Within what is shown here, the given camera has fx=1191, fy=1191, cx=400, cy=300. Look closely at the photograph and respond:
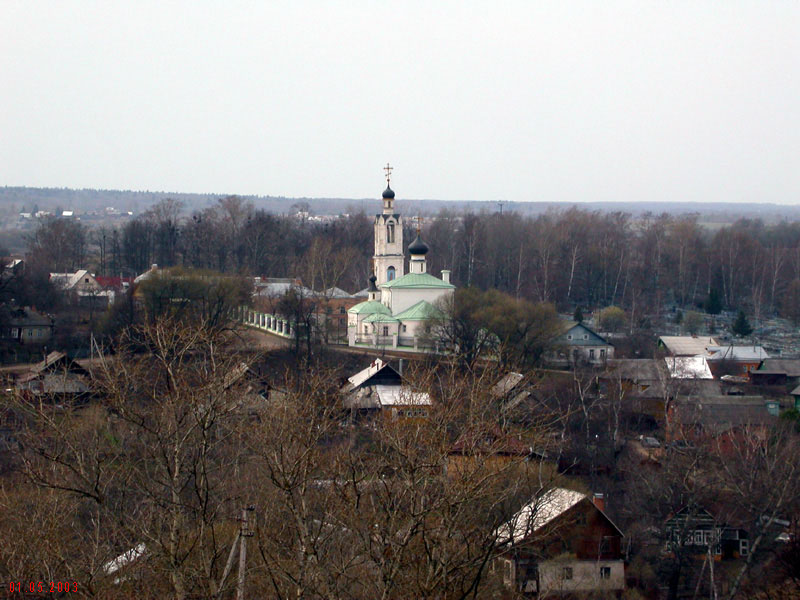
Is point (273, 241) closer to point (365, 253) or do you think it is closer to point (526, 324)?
point (365, 253)

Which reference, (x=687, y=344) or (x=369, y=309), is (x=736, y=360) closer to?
(x=687, y=344)

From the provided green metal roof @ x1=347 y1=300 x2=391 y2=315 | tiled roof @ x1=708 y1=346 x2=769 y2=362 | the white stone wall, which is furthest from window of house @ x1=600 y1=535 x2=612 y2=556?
the white stone wall

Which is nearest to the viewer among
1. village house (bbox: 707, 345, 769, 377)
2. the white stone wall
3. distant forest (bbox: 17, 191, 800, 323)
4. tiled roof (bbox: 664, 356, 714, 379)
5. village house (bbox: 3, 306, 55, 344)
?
tiled roof (bbox: 664, 356, 714, 379)

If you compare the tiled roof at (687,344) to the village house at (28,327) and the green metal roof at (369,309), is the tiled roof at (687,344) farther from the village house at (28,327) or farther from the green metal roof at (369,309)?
the village house at (28,327)

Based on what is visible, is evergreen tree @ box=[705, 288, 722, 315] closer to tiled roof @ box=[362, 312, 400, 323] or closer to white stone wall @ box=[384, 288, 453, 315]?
white stone wall @ box=[384, 288, 453, 315]

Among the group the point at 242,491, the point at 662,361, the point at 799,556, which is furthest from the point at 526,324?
the point at 242,491

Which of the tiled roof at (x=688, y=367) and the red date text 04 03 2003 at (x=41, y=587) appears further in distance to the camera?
the tiled roof at (x=688, y=367)

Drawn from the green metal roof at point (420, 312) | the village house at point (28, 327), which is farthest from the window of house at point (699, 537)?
the village house at point (28, 327)
